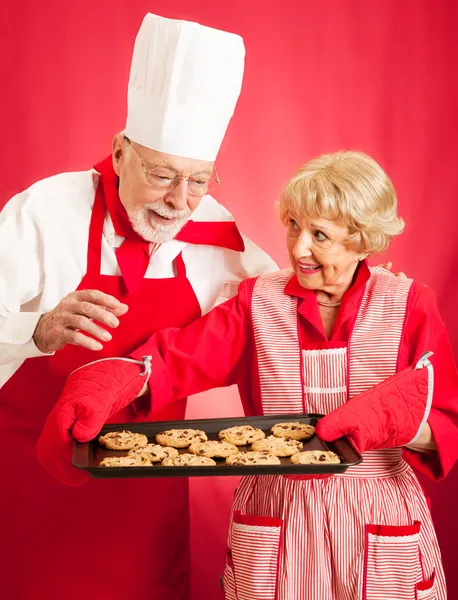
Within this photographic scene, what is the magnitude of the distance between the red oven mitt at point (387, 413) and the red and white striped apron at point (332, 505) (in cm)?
12

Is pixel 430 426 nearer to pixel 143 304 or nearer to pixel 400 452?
pixel 400 452

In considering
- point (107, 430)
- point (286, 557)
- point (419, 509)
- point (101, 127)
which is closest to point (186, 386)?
point (107, 430)

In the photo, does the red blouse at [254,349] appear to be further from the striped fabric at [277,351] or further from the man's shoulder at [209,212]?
the man's shoulder at [209,212]

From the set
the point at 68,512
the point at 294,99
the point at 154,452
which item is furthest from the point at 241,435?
the point at 294,99

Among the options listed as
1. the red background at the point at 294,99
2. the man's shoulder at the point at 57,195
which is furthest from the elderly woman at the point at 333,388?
the red background at the point at 294,99

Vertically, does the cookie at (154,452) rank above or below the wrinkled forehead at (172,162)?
below

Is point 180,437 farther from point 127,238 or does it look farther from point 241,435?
point 127,238

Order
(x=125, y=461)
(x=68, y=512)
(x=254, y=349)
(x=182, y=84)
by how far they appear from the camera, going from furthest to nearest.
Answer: (x=68, y=512), (x=182, y=84), (x=254, y=349), (x=125, y=461)

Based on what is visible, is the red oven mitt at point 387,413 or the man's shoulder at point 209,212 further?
the man's shoulder at point 209,212

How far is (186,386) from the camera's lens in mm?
2422

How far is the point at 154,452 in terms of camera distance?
2203mm

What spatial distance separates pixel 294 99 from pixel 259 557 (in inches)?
76.4

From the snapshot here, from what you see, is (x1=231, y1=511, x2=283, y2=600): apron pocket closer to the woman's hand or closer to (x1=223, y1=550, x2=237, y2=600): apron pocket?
(x1=223, y1=550, x2=237, y2=600): apron pocket

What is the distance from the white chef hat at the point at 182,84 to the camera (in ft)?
8.13
